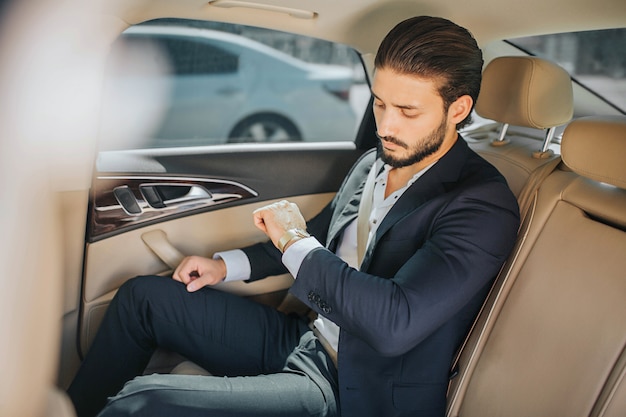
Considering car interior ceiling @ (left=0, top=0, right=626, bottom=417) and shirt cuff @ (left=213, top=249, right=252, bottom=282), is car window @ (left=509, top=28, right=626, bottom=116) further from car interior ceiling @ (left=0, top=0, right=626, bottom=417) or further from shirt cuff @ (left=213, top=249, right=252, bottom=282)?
shirt cuff @ (left=213, top=249, right=252, bottom=282)

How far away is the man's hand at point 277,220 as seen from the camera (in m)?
1.49

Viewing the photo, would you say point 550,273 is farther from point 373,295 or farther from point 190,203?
point 190,203

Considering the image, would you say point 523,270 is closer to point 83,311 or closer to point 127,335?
point 127,335

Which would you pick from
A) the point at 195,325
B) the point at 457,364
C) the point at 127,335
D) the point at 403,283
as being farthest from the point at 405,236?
the point at 127,335

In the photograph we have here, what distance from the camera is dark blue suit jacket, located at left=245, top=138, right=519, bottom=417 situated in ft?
4.30

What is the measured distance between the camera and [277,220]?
1.51 meters

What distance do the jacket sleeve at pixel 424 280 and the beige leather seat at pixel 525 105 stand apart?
187 millimetres

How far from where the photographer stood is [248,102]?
5.03m

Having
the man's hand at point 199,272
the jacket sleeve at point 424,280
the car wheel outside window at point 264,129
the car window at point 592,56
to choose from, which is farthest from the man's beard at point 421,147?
the car wheel outside window at point 264,129

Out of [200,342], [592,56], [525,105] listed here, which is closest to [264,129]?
[592,56]

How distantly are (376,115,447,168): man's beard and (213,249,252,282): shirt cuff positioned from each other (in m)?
0.54

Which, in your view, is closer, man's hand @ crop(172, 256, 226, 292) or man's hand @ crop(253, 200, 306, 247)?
man's hand @ crop(253, 200, 306, 247)

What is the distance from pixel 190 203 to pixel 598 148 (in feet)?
3.89

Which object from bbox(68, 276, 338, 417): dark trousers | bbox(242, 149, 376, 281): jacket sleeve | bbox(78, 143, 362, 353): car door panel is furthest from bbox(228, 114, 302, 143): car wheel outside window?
bbox(68, 276, 338, 417): dark trousers
